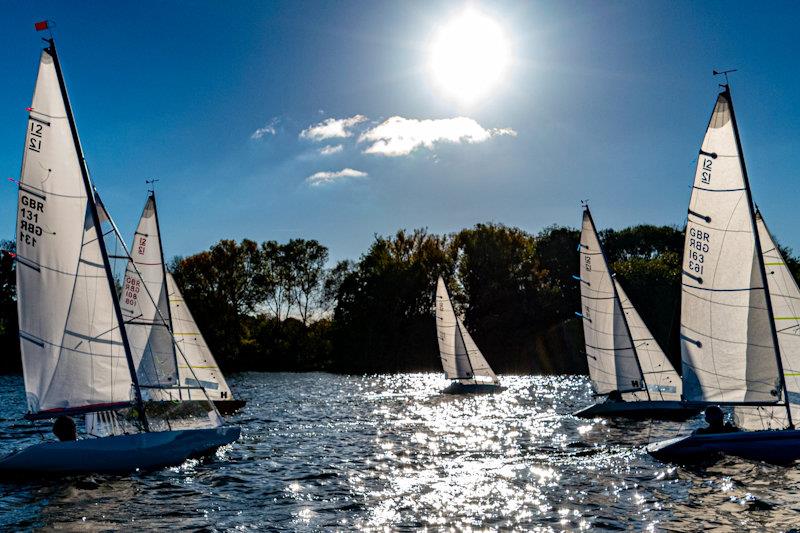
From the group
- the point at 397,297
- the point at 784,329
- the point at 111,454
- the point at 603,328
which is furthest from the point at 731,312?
the point at 397,297

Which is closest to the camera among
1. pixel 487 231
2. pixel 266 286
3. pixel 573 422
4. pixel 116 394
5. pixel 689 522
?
pixel 689 522

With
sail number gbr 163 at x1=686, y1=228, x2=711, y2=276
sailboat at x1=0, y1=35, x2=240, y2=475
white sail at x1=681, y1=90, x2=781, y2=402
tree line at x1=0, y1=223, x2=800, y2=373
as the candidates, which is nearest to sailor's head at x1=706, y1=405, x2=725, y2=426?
white sail at x1=681, y1=90, x2=781, y2=402

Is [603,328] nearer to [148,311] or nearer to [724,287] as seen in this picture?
[724,287]

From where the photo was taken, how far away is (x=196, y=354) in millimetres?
30625

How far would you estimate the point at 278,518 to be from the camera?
13383 millimetres

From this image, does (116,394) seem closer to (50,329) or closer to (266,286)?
(50,329)

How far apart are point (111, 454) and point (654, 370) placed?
77.8 ft

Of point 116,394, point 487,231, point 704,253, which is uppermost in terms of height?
point 487,231

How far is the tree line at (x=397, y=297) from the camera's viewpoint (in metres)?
80.7

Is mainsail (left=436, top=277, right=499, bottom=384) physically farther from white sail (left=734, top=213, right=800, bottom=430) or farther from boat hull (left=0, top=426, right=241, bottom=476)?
boat hull (left=0, top=426, right=241, bottom=476)

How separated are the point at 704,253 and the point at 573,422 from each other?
12034 mm

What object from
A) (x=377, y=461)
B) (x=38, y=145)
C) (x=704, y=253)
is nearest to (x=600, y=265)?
(x=704, y=253)

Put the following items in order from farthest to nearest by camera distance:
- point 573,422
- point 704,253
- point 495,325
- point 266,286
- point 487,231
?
1. point 266,286
2. point 487,231
3. point 495,325
4. point 573,422
5. point 704,253

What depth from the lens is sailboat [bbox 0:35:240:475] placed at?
1702cm
